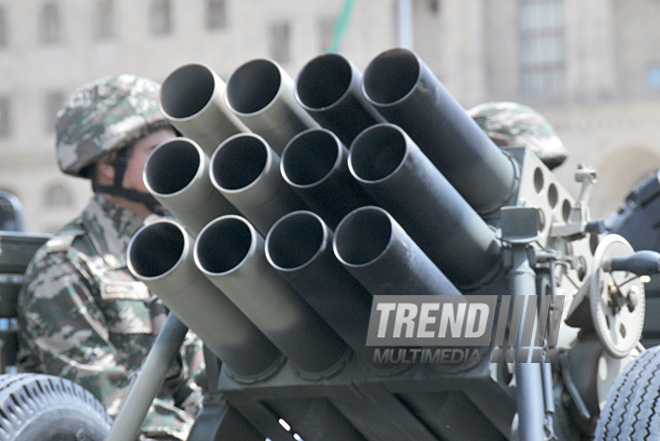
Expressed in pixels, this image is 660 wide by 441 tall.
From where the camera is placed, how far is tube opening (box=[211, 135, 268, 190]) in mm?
3484

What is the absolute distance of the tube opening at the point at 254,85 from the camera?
3.62 m

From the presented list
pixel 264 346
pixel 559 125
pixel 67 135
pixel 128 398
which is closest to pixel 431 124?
pixel 264 346

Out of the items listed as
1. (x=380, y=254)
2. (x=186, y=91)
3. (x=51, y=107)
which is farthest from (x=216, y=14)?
(x=380, y=254)

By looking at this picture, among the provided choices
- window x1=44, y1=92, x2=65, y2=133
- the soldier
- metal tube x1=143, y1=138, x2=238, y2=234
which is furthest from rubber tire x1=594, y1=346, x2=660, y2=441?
window x1=44, y1=92, x2=65, y2=133

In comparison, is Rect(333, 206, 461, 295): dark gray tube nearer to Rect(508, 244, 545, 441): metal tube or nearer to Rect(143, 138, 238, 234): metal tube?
Rect(508, 244, 545, 441): metal tube

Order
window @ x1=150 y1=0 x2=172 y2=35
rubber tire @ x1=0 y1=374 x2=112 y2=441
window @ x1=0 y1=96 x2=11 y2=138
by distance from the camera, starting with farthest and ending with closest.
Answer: window @ x1=0 y1=96 x2=11 y2=138 → window @ x1=150 y1=0 x2=172 y2=35 → rubber tire @ x1=0 y1=374 x2=112 y2=441

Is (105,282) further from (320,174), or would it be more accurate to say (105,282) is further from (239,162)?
(320,174)

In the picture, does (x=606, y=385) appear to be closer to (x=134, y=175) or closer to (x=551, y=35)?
→ (x=134, y=175)

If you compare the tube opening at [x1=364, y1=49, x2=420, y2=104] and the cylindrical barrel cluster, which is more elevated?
the tube opening at [x1=364, y1=49, x2=420, y2=104]

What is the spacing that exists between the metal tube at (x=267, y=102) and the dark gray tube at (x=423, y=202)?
356 mm

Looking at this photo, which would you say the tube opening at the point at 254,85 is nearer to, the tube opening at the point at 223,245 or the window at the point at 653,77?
the tube opening at the point at 223,245

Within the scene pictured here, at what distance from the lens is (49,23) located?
149 ft

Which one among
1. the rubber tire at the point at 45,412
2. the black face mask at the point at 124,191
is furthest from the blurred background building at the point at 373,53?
the rubber tire at the point at 45,412

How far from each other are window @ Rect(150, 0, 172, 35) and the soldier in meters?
39.3
